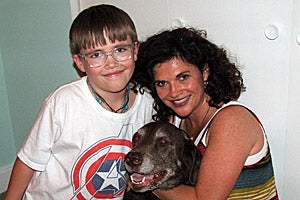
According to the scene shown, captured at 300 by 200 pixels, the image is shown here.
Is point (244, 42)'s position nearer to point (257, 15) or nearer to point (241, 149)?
point (257, 15)

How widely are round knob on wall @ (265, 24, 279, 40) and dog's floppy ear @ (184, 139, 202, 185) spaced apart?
614mm

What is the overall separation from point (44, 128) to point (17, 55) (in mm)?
1352

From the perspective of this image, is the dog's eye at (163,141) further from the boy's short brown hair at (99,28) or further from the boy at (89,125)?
the boy's short brown hair at (99,28)

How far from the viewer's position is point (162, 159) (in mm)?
1634

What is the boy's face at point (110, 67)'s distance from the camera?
162 cm

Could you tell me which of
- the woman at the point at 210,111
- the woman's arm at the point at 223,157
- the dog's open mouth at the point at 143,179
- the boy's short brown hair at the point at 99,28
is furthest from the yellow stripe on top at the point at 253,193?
the boy's short brown hair at the point at 99,28

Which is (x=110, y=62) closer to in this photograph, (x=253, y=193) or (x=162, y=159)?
(x=162, y=159)

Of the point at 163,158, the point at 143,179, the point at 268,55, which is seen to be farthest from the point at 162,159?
the point at 268,55

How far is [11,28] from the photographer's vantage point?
2.80 metres

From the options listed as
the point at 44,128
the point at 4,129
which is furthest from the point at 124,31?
the point at 4,129

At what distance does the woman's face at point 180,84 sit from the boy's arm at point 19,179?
0.67 m

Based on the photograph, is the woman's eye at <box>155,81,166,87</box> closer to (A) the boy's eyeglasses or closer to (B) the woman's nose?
(B) the woman's nose

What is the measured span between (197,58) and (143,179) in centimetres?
56

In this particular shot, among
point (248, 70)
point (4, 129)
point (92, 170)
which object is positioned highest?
point (248, 70)
